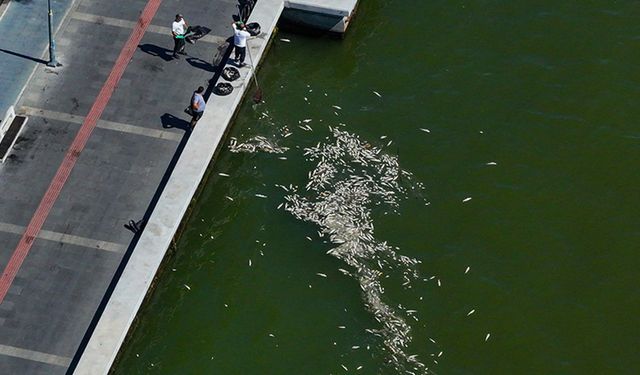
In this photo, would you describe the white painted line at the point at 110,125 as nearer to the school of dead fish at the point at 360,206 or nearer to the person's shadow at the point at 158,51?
the school of dead fish at the point at 360,206

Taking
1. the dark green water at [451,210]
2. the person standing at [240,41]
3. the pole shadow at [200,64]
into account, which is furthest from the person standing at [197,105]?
the person standing at [240,41]

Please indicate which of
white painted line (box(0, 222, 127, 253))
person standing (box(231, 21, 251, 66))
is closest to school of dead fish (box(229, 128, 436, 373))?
person standing (box(231, 21, 251, 66))

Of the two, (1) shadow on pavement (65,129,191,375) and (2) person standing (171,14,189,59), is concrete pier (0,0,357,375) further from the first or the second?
(2) person standing (171,14,189,59)

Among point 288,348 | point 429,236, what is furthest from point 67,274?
point 429,236

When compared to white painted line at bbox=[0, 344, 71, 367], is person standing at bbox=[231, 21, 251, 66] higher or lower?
higher

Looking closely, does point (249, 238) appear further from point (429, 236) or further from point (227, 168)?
point (429, 236)

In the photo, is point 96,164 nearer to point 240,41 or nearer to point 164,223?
point 164,223
